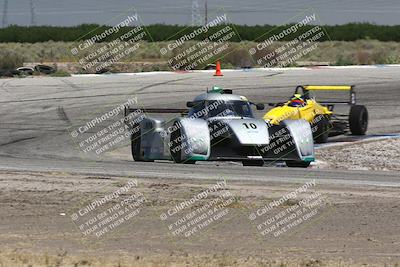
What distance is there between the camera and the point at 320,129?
70.4 ft

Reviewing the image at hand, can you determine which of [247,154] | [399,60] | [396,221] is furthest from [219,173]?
[399,60]

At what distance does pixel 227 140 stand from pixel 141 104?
12656 mm

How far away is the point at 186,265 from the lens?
885 cm

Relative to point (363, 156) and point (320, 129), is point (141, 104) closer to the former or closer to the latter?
point (320, 129)

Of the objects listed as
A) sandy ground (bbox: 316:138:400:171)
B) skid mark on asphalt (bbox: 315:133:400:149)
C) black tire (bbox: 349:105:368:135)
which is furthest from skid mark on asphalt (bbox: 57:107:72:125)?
sandy ground (bbox: 316:138:400:171)

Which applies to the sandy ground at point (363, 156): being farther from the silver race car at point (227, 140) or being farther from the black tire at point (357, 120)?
the silver race car at point (227, 140)

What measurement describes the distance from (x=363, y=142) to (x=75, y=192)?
10200 mm

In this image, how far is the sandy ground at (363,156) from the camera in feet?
61.7

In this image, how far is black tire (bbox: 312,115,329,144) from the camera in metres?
21.4

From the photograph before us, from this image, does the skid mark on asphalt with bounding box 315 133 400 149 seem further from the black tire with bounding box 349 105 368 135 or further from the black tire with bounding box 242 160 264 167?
the black tire with bounding box 242 160 264 167

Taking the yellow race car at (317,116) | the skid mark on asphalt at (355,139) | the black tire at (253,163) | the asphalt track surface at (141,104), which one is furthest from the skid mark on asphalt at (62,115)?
the black tire at (253,163)

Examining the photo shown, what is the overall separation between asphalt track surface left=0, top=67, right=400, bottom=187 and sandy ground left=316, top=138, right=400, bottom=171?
219 cm

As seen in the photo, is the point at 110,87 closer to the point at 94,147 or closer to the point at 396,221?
the point at 94,147

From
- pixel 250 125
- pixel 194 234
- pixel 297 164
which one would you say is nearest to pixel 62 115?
pixel 250 125
